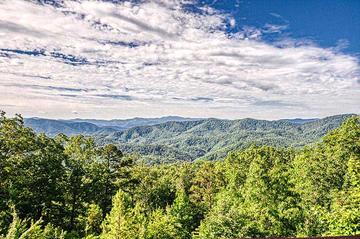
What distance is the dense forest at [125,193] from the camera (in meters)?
25.7

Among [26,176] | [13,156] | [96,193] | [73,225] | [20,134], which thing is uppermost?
[20,134]

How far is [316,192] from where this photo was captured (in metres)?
37.9

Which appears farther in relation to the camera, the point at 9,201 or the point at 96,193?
the point at 96,193

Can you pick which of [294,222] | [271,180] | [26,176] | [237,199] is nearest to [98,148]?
[26,176]

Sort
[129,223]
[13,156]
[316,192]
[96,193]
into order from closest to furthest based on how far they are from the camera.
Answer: [129,223] → [13,156] → [316,192] → [96,193]

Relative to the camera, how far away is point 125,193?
135 ft

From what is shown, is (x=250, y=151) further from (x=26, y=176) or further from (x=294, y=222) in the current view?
(x=26, y=176)

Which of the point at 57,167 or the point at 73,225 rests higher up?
the point at 57,167

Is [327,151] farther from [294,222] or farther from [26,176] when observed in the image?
[26,176]

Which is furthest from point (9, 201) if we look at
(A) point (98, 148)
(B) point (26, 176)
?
(A) point (98, 148)

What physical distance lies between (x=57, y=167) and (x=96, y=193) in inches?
300

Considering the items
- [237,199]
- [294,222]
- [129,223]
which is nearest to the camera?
[129,223]

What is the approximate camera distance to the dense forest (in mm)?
25719

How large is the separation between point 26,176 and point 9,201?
4712mm
